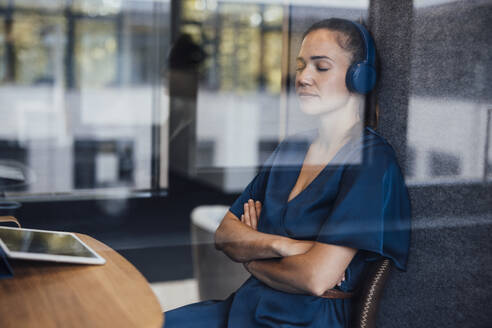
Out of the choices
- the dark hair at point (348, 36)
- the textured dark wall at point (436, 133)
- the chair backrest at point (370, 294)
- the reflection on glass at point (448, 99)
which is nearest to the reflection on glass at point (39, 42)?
the textured dark wall at point (436, 133)

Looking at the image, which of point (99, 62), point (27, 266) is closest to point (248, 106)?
point (99, 62)

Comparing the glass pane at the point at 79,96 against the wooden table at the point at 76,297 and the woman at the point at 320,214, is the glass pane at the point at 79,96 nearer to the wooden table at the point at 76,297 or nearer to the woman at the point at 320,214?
the woman at the point at 320,214

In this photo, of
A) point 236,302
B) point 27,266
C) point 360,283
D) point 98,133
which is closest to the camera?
point 27,266

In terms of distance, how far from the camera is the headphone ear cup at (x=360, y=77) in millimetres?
990

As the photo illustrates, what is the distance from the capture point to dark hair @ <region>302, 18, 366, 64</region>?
0.99 metres

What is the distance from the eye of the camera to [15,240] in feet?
2.62

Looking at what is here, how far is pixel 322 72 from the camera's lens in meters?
0.99

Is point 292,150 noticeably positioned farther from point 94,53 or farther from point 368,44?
point 94,53

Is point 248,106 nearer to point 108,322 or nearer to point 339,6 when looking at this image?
point 339,6

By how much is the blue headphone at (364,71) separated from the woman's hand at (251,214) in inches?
12.8

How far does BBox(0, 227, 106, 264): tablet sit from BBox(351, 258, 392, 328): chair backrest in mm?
497

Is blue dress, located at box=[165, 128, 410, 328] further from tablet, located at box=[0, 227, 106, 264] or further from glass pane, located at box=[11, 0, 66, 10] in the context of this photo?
glass pane, located at box=[11, 0, 66, 10]

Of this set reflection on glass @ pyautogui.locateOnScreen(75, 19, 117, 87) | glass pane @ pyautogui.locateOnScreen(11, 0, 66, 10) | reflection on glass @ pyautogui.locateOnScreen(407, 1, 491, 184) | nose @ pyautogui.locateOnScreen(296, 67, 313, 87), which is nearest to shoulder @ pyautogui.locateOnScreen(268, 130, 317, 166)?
nose @ pyautogui.locateOnScreen(296, 67, 313, 87)

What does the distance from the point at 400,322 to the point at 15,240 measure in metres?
0.85
